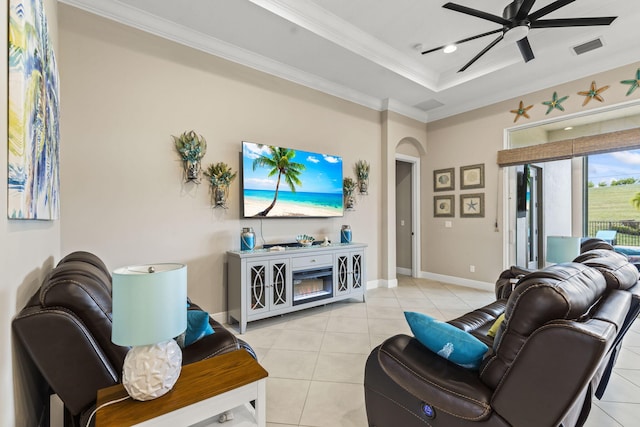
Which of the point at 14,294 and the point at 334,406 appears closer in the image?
the point at 14,294

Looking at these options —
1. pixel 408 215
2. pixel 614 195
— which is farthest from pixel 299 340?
pixel 614 195

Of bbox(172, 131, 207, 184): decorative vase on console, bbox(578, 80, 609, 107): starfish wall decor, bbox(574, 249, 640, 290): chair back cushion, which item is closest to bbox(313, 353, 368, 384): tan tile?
bbox(574, 249, 640, 290): chair back cushion

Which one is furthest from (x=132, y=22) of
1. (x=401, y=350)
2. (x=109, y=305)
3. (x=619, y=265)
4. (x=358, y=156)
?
(x=619, y=265)

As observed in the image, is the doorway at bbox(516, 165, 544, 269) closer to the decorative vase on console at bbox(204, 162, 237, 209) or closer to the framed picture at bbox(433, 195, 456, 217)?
the framed picture at bbox(433, 195, 456, 217)

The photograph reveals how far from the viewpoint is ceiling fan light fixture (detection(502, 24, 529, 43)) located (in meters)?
2.50

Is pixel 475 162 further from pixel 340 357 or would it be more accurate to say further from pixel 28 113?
pixel 28 113

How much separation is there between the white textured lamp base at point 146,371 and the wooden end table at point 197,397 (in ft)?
0.14

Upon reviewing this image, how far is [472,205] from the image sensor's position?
491cm

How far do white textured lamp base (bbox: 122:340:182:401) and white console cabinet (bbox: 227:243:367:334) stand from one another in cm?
195

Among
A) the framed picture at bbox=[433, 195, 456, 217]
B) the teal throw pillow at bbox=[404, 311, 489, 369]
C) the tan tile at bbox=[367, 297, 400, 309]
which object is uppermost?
the framed picture at bbox=[433, 195, 456, 217]

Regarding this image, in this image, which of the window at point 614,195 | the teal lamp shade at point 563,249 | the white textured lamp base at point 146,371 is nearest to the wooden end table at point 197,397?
the white textured lamp base at point 146,371

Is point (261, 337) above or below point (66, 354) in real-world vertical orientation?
below

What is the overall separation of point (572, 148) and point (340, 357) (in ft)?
13.5

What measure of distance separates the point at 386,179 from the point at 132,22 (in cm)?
380
